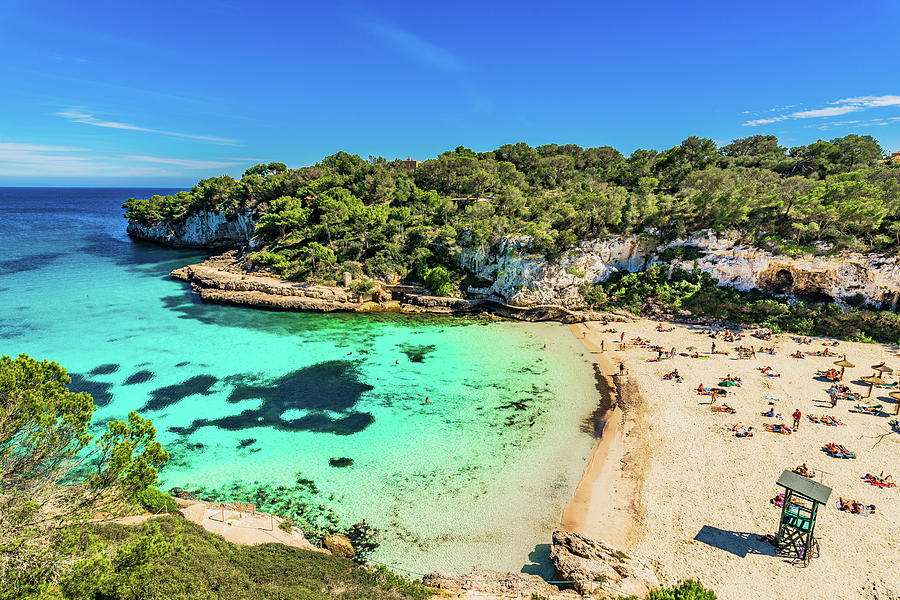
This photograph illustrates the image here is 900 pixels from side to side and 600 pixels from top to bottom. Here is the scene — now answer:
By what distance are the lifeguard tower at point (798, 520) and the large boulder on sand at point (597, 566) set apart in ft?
15.9

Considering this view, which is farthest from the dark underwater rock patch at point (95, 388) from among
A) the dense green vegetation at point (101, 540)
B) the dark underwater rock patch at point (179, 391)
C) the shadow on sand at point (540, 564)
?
the shadow on sand at point (540, 564)

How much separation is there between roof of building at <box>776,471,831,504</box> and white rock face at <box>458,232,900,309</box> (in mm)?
25130

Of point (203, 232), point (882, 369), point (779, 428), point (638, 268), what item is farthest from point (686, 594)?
point (203, 232)

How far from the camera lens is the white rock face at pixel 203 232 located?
66438 mm

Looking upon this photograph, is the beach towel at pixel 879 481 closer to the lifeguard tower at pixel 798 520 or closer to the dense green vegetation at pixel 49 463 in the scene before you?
the lifeguard tower at pixel 798 520

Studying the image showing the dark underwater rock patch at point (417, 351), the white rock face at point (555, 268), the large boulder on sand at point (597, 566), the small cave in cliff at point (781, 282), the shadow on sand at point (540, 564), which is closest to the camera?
the large boulder on sand at point (597, 566)

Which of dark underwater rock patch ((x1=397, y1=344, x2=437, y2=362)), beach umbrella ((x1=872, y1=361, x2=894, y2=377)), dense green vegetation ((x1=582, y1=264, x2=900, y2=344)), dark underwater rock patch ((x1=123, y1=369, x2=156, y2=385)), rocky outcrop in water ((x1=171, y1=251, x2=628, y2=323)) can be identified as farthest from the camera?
rocky outcrop in water ((x1=171, y1=251, x2=628, y2=323))

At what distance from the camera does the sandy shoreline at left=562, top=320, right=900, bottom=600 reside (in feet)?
38.9

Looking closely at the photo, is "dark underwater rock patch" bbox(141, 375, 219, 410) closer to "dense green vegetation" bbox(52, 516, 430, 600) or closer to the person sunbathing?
"dense green vegetation" bbox(52, 516, 430, 600)

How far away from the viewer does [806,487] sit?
1214 cm

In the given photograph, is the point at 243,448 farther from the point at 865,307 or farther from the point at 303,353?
the point at 865,307

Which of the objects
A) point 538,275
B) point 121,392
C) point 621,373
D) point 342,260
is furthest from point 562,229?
point 121,392

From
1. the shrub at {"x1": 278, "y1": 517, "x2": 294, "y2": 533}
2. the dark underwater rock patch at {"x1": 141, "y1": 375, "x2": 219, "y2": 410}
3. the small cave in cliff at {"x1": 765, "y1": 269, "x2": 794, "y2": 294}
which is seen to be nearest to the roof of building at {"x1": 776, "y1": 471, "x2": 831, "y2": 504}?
the shrub at {"x1": 278, "y1": 517, "x2": 294, "y2": 533}

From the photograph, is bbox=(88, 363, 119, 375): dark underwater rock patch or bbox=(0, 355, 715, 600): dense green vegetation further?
bbox=(88, 363, 119, 375): dark underwater rock patch
